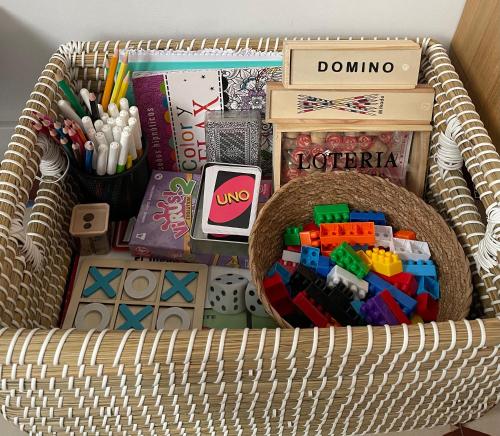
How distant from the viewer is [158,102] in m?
0.89

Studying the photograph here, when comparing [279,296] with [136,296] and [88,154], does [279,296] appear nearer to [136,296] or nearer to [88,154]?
[136,296]

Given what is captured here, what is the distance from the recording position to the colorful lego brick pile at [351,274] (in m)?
0.76

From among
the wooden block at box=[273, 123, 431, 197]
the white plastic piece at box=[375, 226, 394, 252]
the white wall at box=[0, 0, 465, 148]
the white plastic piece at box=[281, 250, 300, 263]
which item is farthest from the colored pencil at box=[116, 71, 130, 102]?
the white plastic piece at box=[375, 226, 394, 252]

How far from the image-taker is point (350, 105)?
31.8 inches

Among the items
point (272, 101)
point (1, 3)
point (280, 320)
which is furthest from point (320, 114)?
point (1, 3)

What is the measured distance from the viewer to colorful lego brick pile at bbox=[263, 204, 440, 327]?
2.49 feet

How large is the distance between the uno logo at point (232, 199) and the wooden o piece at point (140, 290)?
135 millimetres

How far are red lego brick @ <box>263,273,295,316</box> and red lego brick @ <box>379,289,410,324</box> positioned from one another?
131 mm

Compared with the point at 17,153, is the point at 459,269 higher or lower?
lower

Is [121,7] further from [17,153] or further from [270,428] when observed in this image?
[270,428]

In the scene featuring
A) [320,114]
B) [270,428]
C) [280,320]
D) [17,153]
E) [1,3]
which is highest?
[1,3]

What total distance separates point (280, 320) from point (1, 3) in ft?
2.19

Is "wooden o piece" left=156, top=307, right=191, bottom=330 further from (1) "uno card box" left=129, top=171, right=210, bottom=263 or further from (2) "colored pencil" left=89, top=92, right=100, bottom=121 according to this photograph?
(2) "colored pencil" left=89, top=92, right=100, bottom=121

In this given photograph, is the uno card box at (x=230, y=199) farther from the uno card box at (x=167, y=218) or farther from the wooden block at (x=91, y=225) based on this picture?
the wooden block at (x=91, y=225)
